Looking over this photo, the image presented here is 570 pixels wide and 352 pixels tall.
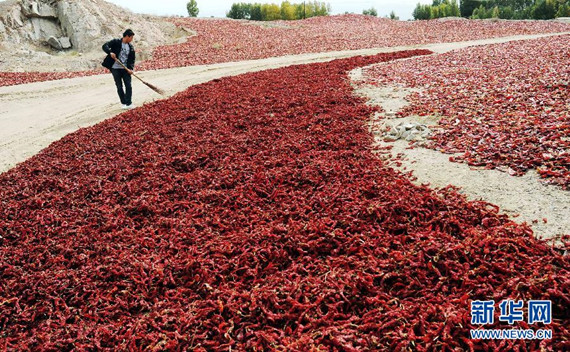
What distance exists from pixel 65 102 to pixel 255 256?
1503cm

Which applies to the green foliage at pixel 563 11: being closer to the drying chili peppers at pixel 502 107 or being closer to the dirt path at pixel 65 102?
the dirt path at pixel 65 102

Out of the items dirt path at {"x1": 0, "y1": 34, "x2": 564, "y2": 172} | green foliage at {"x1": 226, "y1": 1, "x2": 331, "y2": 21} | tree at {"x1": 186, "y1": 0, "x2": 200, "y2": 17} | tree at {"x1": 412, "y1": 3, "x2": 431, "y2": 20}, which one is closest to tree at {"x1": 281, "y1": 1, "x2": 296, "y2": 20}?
green foliage at {"x1": 226, "y1": 1, "x2": 331, "y2": 21}

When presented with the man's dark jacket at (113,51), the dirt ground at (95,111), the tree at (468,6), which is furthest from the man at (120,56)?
the tree at (468,6)

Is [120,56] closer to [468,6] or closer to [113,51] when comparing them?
[113,51]

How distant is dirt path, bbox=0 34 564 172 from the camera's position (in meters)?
12.1

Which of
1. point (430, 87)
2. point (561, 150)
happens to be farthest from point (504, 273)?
point (430, 87)

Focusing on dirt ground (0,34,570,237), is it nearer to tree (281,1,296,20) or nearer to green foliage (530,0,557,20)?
green foliage (530,0,557,20)

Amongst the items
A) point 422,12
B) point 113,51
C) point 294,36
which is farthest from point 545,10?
point 113,51

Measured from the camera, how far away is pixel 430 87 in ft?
43.9

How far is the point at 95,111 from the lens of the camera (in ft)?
49.0

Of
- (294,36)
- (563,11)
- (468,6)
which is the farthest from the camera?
(468,6)

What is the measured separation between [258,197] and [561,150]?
18.3 feet

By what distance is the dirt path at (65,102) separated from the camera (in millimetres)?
12070

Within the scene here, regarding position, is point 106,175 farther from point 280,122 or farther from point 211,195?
point 280,122
